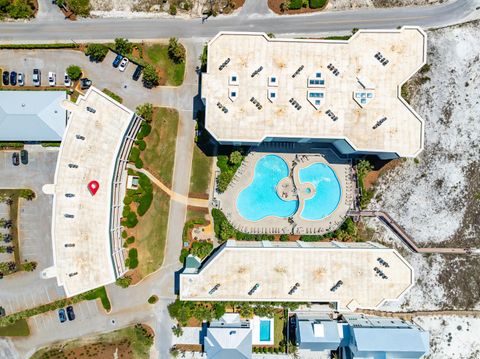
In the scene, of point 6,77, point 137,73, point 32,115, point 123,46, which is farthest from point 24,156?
point 123,46

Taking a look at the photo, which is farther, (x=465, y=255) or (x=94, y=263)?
(x=465, y=255)

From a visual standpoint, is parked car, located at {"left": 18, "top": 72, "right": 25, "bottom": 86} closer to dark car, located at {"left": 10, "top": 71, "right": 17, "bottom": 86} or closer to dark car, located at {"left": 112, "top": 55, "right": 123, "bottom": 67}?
dark car, located at {"left": 10, "top": 71, "right": 17, "bottom": 86}

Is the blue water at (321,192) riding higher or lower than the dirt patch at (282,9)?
lower

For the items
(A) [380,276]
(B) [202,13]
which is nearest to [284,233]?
(A) [380,276]

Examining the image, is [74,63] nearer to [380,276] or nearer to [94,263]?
[94,263]

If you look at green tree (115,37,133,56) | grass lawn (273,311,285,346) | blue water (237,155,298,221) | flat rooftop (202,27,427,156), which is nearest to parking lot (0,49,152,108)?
green tree (115,37,133,56)

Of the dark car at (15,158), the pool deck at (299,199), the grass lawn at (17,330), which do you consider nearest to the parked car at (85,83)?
the dark car at (15,158)

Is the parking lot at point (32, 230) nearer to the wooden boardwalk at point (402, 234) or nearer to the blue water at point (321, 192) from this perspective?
the blue water at point (321, 192)
